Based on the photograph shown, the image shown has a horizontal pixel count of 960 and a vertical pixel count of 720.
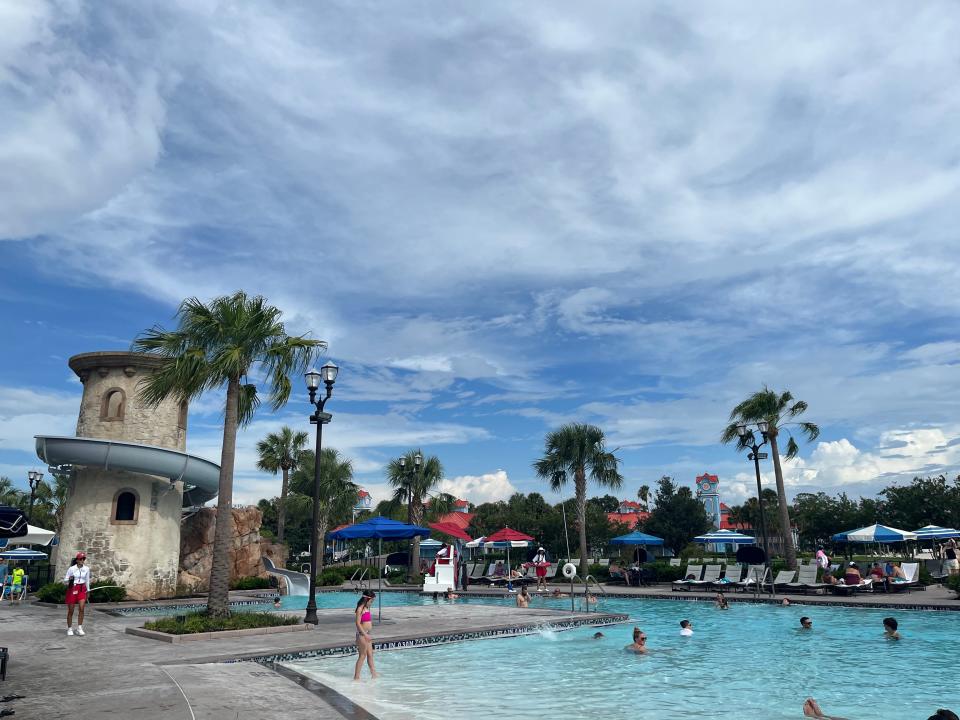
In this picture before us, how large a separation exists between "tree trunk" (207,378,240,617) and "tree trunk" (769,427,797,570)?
24.9m

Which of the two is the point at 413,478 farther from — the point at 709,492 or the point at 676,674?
the point at 709,492

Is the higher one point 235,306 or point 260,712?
point 235,306

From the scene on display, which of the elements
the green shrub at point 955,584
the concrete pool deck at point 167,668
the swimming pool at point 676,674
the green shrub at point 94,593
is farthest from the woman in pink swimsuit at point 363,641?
the green shrub at point 955,584

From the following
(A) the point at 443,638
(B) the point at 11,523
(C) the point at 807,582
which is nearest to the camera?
(B) the point at 11,523

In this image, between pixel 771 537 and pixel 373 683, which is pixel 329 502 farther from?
pixel 771 537

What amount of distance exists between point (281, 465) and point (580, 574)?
23934 mm

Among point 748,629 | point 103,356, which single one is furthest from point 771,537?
point 103,356

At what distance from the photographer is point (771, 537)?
96.2 metres

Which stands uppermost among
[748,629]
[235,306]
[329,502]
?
[235,306]

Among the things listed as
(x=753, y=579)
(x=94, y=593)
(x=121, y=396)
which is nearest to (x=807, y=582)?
(x=753, y=579)

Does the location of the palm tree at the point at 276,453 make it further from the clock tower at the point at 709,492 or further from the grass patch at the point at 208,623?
the clock tower at the point at 709,492

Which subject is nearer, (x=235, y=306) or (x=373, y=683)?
(x=373, y=683)

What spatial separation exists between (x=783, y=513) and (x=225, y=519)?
2629cm

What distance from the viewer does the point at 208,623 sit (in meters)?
15.5
